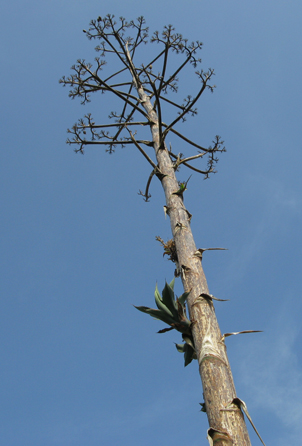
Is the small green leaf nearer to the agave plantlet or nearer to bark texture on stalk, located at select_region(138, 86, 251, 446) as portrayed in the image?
the agave plantlet

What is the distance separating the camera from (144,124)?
616 cm

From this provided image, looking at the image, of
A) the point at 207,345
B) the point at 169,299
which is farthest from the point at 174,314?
the point at 207,345

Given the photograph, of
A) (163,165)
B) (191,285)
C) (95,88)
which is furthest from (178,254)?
(95,88)

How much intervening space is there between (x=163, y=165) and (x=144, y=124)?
171cm

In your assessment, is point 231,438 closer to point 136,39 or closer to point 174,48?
point 174,48

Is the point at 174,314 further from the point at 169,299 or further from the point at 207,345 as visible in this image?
the point at 207,345

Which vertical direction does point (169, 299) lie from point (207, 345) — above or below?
above

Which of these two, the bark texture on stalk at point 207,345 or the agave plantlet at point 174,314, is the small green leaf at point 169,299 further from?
the bark texture on stalk at point 207,345

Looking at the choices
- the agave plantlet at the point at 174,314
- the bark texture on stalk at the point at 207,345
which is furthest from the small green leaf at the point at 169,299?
the bark texture on stalk at the point at 207,345

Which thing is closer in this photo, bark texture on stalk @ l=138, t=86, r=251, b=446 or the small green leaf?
bark texture on stalk @ l=138, t=86, r=251, b=446

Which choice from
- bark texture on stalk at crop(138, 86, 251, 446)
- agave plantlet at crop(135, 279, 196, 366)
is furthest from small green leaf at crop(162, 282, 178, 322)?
bark texture on stalk at crop(138, 86, 251, 446)

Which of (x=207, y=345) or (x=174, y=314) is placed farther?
(x=174, y=314)

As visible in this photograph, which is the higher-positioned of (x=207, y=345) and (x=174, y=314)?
(x=174, y=314)

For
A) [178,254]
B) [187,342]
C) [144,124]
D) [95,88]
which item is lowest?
[187,342]
